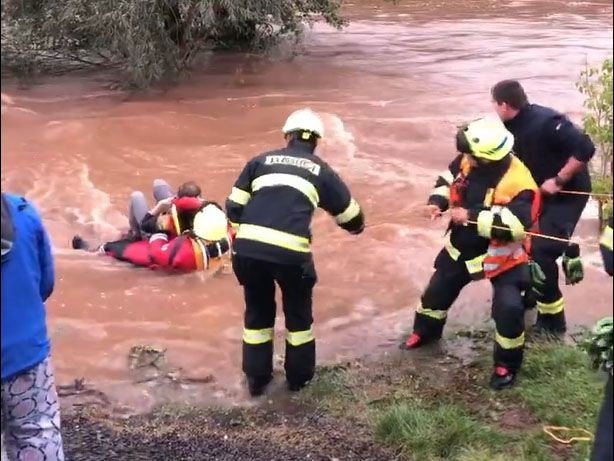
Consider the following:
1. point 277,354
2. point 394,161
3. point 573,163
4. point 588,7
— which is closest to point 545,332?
point 573,163

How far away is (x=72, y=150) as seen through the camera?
12352mm

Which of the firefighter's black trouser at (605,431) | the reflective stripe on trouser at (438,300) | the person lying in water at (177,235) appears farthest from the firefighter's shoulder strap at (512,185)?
the person lying in water at (177,235)

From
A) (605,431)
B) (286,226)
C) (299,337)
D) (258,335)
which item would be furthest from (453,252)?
(605,431)

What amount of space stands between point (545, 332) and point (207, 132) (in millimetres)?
7681

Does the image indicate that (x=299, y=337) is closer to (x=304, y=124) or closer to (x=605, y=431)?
(x=304, y=124)

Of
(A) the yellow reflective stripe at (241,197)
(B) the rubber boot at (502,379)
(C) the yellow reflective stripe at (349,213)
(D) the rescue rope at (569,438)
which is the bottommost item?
(B) the rubber boot at (502,379)

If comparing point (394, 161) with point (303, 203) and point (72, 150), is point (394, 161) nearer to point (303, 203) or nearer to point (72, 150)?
point (72, 150)

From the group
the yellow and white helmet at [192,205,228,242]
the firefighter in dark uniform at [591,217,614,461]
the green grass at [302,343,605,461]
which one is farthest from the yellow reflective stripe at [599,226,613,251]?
the yellow and white helmet at [192,205,228,242]

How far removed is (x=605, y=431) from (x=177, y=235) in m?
5.65

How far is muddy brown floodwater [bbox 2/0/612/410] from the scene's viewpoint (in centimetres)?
714

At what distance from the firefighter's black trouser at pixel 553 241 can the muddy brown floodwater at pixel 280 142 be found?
0.81m

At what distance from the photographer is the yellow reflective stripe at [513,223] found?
5.48 m

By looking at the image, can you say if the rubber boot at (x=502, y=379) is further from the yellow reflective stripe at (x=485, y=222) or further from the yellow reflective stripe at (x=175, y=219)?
the yellow reflective stripe at (x=175, y=219)

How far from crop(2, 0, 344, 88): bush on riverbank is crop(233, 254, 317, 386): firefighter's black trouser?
8913 mm
